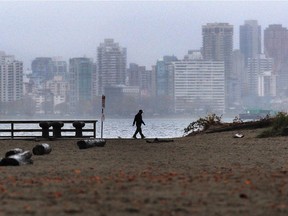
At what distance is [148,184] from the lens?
16.6 m

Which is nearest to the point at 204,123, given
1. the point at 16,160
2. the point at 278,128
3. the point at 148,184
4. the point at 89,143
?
the point at 278,128

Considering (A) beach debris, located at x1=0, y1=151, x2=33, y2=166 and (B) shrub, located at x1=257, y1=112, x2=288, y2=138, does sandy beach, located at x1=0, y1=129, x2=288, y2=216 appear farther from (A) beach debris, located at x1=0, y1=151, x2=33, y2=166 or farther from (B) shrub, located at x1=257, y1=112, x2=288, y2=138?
(B) shrub, located at x1=257, y1=112, x2=288, y2=138

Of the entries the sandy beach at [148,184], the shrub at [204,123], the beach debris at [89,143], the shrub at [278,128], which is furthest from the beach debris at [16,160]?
the shrub at [204,123]

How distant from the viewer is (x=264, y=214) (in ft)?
42.4

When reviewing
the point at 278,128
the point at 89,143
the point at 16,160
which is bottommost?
the point at 89,143

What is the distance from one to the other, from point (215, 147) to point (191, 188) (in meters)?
17.2

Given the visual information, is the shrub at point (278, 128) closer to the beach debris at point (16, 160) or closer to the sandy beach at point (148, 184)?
the sandy beach at point (148, 184)

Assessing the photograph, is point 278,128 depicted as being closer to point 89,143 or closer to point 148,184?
point 89,143

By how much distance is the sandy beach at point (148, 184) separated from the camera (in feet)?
44.5

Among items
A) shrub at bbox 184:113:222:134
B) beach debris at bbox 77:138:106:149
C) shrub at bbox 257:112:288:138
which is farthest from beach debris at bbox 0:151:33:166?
shrub at bbox 184:113:222:134

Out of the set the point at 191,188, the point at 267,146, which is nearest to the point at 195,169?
the point at 191,188

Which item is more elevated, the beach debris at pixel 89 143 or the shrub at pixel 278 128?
the shrub at pixel 278 128

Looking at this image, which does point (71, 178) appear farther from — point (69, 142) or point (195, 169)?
point (69, 142)

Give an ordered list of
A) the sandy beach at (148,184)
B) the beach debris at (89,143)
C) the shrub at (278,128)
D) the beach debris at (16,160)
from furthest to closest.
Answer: the shrub at (278,128), the beach debris at (89,143), the beach debris at (16,160), the sandy beach at (148,184)
